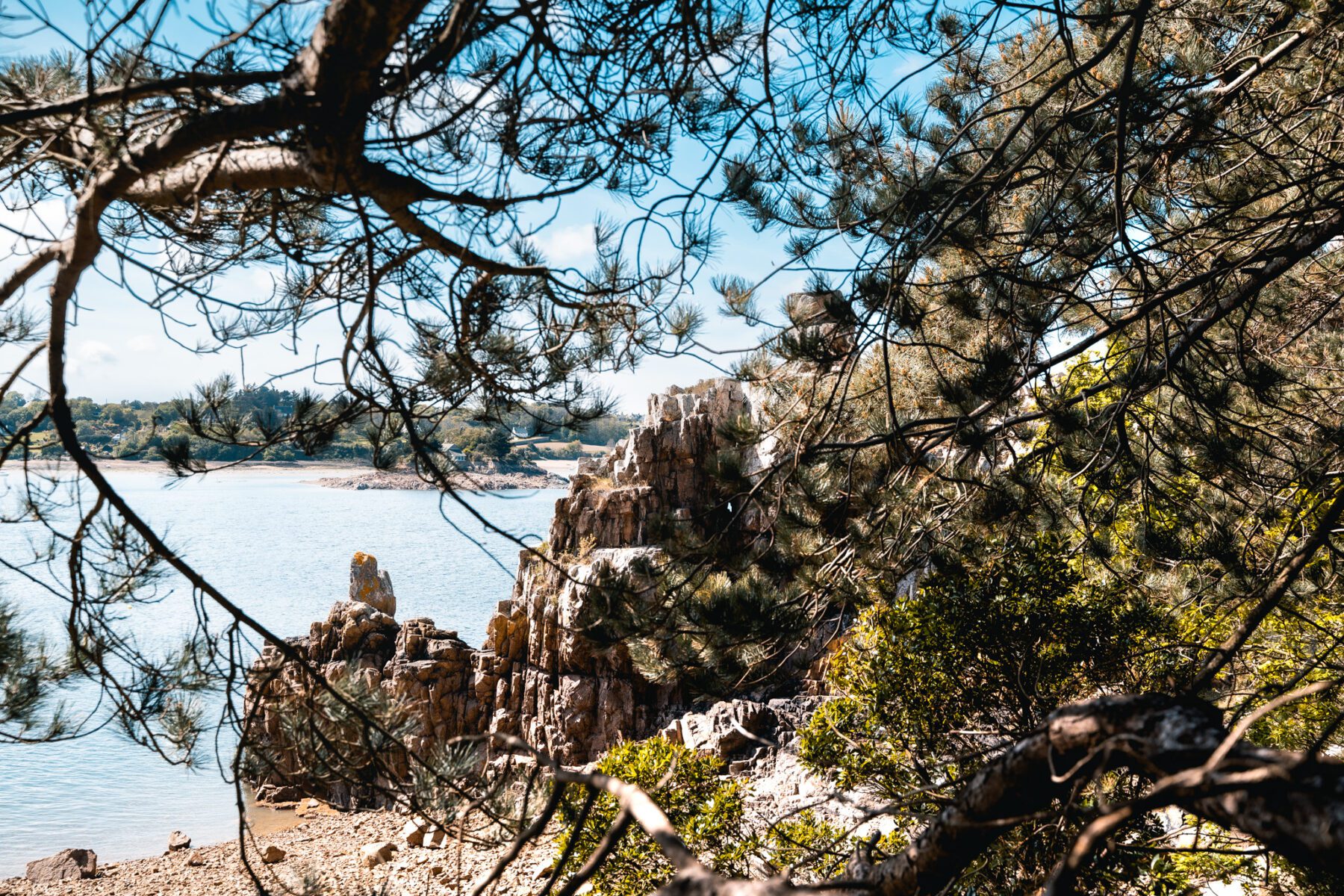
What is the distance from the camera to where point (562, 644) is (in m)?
11.1

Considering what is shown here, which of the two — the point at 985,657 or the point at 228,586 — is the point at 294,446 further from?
the point at 228,586

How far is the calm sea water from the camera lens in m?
4.19

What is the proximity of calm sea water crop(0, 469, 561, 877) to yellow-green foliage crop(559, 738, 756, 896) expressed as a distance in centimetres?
112

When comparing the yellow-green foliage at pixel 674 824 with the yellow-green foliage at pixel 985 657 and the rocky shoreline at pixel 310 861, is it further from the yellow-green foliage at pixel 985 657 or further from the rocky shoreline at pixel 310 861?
the rocky shoreline at pixel 310 861

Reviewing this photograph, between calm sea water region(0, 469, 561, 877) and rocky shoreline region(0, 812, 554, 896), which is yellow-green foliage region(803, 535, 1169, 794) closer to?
calm sea water region(0, 469, 561, 877)

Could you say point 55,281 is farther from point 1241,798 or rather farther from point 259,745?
Result: point 1241,798

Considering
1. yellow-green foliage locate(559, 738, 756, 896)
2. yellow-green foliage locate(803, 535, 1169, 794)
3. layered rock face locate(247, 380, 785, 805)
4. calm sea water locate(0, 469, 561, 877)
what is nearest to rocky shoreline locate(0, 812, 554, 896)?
calm sea water locate(0, 469, 561, 877)

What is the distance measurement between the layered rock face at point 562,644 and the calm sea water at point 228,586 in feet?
4.40

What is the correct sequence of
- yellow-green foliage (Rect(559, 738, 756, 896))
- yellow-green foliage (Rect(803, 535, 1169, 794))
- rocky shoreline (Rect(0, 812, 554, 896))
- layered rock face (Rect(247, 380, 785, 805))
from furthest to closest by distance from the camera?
layered rock face (Rect(247, 380, 785, 805)) < rocky shoreline (Rect(0, 812, 554, 896)) < yellow-green foliage (Rect(559, 738, 756, 896)) < yellow-green foliage (Rect(803, 535, 1169, 794))

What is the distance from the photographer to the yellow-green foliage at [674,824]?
335 centimetres

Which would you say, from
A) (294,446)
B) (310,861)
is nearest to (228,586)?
(310,861)

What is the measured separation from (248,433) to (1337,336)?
703 cm

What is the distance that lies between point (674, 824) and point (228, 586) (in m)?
16.9

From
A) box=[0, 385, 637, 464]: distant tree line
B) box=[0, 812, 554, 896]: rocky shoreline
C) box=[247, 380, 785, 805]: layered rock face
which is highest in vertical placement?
box=[0, 385, 637, 464]: distant tree line
